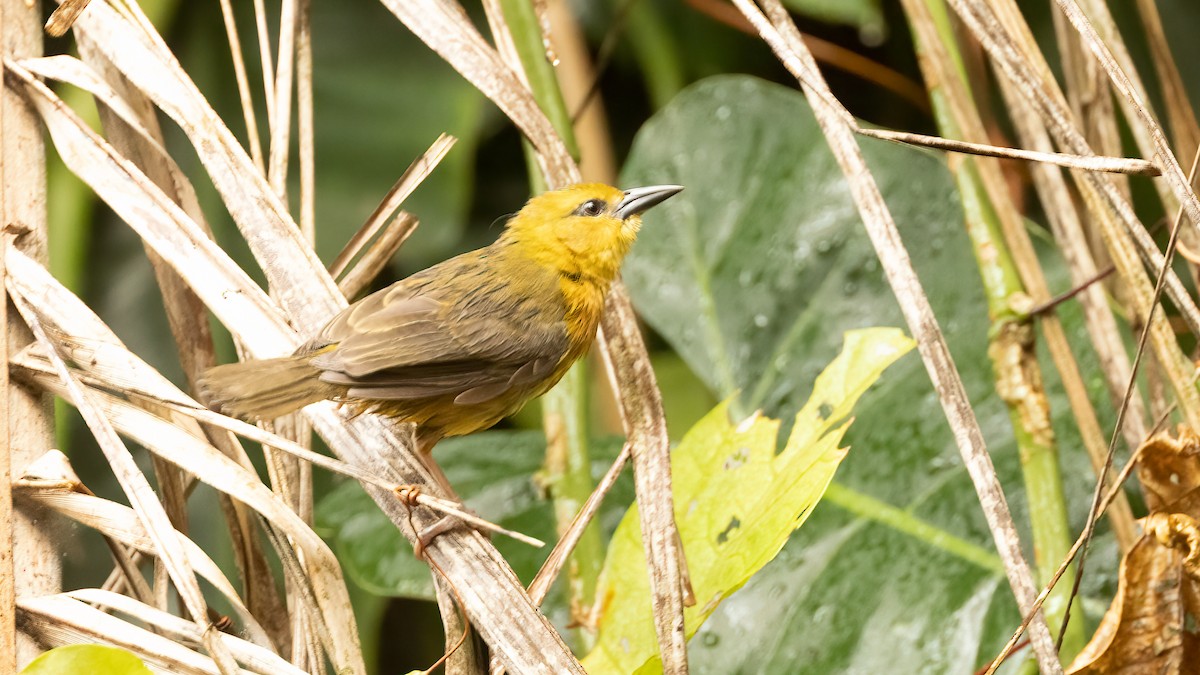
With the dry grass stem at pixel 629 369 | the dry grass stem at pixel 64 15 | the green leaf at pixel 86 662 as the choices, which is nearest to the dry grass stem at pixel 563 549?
the dry grass stem at pixel 629 369

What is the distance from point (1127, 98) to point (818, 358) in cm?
128

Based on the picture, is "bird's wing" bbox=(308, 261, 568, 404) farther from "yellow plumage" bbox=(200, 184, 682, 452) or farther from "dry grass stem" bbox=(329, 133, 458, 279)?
"dry grass stem" bbox=(329, 133, 458, 279)

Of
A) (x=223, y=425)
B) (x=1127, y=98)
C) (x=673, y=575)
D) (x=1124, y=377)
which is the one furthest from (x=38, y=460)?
(x=1124, y=377)

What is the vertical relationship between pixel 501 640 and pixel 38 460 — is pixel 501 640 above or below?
below

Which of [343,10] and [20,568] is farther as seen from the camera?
[343,10]

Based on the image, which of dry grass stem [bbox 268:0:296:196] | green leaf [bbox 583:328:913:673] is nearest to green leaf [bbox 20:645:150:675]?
green leaf [bbox 583:328:913:673]

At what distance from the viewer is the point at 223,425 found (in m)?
1.43

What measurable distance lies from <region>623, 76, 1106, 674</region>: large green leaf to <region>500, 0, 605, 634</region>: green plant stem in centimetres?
39

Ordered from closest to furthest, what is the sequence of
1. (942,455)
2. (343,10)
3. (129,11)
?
(129,11) → (942,455) → (343,10)

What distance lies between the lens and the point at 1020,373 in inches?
74.1

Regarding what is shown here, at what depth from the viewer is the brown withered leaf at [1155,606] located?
1.61 metres

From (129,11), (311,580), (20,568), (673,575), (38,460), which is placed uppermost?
(129,11)

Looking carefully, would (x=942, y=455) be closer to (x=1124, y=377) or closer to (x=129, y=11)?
(x=1124, y=377)

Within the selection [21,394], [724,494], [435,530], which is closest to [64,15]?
[21,394]
